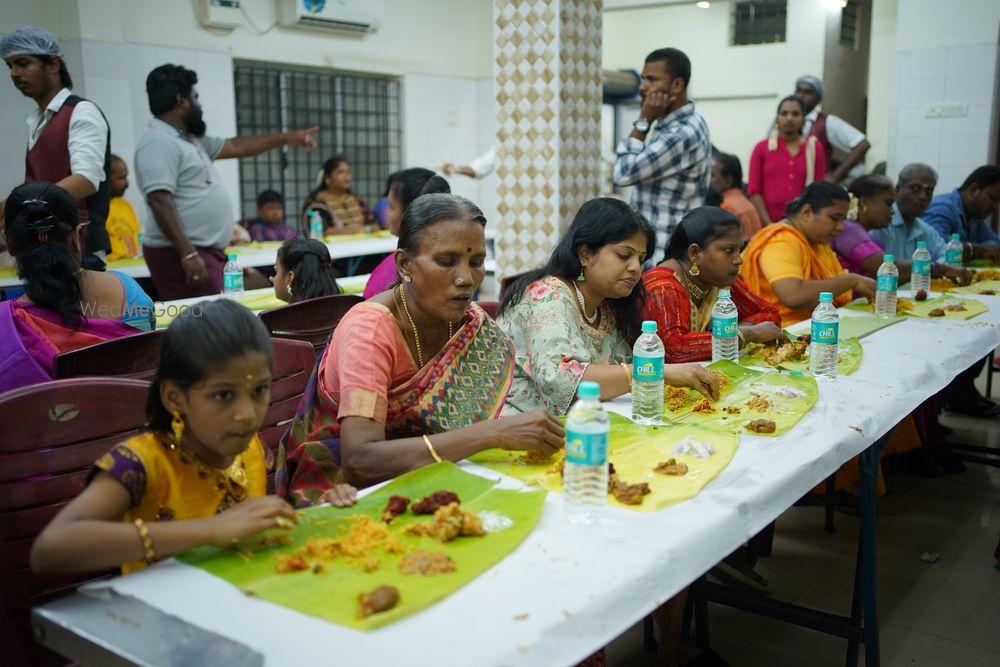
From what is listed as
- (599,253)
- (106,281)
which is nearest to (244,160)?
(106,281)

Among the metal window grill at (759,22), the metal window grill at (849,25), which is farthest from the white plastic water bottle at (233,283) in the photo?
the metal window grill at (849,25)

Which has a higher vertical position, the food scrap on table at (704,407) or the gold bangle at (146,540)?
the gold bangle at (146,540)

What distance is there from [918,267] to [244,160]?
6988 millimetres

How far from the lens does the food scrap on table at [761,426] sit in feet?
7.94

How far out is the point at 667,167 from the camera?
5125mm

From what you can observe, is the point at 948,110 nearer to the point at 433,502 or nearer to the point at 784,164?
the point at 784,164

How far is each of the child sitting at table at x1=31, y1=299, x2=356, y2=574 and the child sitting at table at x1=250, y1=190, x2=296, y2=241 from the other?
6740 mm

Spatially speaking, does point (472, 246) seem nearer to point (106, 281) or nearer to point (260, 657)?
point (260, 657)

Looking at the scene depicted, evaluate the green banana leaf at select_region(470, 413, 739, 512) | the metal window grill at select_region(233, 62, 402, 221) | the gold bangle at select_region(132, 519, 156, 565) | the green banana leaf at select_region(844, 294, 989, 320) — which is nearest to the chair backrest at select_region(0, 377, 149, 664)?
the gold bangle at select_region(132, 519, 156, 565)

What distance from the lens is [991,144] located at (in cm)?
864

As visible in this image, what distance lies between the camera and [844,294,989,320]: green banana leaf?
428 centimetres

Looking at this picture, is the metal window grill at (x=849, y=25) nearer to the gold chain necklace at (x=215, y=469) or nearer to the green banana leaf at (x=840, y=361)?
the green banana leaf at (x=840, y=361)

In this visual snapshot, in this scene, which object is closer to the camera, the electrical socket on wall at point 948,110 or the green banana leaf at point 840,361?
the green banana leaf at point 840,361

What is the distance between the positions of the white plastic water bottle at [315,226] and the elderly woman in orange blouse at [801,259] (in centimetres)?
430
